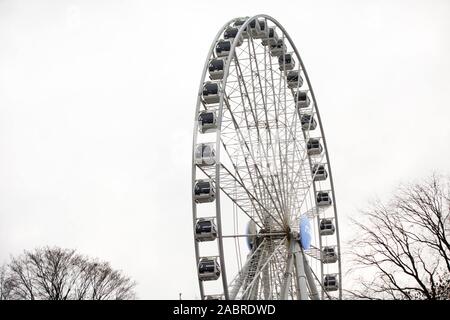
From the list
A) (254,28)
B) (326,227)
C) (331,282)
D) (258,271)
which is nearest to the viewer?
(258,271)

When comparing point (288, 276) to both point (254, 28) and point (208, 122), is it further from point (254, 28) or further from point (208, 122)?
point (254, 28)

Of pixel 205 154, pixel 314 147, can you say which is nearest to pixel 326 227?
pixel 314 147

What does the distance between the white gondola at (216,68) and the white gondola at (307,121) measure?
9178mm

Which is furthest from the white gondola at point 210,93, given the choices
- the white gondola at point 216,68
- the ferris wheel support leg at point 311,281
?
the ferris wheel support leg at point 311,281

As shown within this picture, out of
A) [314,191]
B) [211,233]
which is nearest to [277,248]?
[211,233]

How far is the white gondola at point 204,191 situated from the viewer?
21453mm

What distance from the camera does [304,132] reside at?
31.6 meters

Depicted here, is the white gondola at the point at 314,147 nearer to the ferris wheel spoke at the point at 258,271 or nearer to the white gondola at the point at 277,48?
the white gondola at the point at 277,48

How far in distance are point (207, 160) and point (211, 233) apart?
276cm

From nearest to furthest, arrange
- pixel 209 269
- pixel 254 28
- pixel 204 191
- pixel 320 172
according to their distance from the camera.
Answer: pixel 209 269 < pixel 204 191 < pixel 254 28 < pixel 320 172

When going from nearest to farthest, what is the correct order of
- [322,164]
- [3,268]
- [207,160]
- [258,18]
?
1. [207,160]
2. [258,18]
3. [322,164]
4. [3,268]

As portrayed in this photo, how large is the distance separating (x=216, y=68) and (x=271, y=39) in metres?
7.41

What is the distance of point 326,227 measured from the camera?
3091 cm
